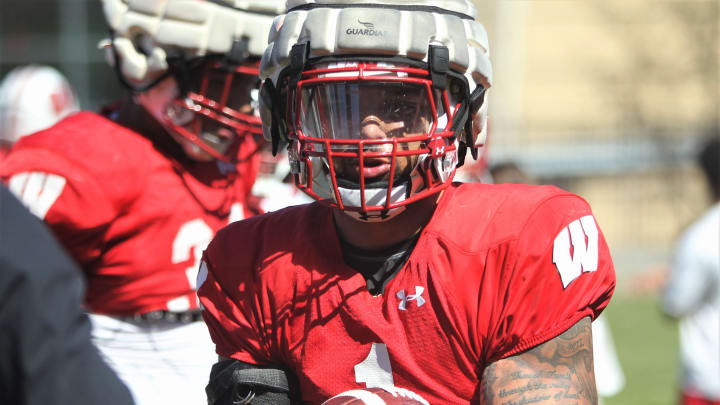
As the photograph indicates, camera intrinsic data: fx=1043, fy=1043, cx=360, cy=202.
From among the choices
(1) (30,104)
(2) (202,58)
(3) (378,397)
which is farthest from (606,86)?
(3) (378,397)

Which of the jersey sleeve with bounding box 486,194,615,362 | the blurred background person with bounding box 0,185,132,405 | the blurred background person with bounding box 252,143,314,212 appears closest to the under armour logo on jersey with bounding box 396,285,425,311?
the jersey sleeve with bounding box 486,194,615,362

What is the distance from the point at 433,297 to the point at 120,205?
4.86ft

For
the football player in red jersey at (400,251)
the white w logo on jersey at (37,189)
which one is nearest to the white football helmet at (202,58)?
the white w logo on jersey at (37,189)

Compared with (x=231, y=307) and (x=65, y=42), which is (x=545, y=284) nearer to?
(x=231, y=307)

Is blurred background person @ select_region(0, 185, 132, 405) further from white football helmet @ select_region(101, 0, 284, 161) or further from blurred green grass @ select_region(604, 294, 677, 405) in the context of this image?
blurred green grass @ select_region(604, 294, 677, 405)

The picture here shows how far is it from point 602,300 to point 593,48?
12898 mm

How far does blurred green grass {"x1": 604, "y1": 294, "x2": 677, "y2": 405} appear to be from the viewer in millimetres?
7223

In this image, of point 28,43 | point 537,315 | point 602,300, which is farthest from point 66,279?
point 28,43

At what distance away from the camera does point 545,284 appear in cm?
235

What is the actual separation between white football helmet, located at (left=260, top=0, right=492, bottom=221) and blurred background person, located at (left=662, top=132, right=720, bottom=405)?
2628mm

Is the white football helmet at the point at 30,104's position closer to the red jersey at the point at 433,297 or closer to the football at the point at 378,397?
the red jersey at the point at 433,297

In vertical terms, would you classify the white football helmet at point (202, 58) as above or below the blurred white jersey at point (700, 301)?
above

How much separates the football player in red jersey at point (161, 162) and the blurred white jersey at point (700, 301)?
230 cm

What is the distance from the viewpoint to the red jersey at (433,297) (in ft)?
7.78
